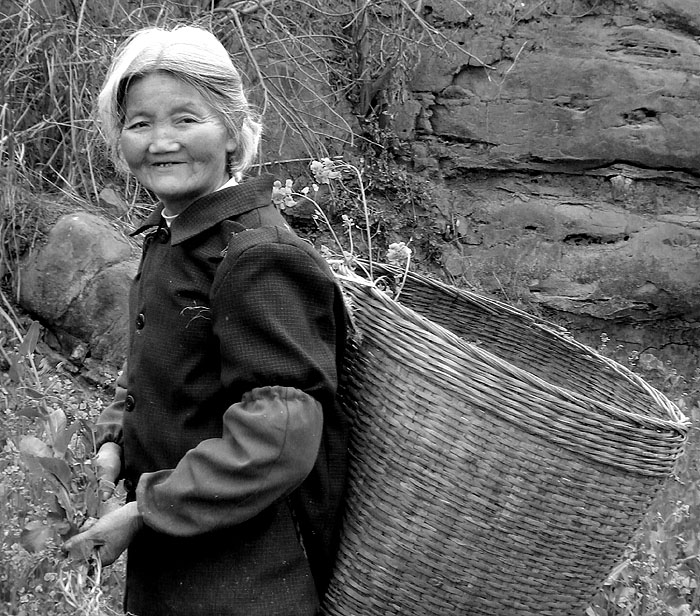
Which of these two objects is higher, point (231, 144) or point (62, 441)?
point (231, 144)

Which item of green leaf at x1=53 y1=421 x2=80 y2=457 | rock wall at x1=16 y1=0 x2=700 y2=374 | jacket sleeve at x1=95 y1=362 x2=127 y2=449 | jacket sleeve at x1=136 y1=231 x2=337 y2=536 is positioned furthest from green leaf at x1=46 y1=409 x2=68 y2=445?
rock wall at x1=16 y1=0 x2=700 y2=374

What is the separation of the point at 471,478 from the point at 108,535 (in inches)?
21.4

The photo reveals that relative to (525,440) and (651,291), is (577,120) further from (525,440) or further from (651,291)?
(525,440)

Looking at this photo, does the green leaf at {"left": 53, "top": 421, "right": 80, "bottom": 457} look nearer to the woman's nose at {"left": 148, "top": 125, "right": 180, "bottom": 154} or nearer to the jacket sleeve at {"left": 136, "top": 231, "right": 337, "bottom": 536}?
the jacket sleeve at {"left": 136, "top": 231, "right": 337, "bottom": 536}

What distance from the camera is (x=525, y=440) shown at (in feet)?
5.10

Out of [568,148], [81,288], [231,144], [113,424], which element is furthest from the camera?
[568,148]

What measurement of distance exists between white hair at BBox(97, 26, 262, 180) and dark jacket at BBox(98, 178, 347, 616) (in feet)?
0.32

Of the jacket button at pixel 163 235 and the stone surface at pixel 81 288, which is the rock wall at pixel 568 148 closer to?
the stone surface at pixel 81 288

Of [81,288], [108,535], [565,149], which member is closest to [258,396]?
[108,535]

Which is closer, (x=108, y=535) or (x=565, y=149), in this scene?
(x=108, y=535)

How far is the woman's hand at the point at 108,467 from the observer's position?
1589mm

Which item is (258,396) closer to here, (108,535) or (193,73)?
(108,535)

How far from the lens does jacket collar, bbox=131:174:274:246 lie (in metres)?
1.58

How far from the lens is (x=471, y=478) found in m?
1.56
